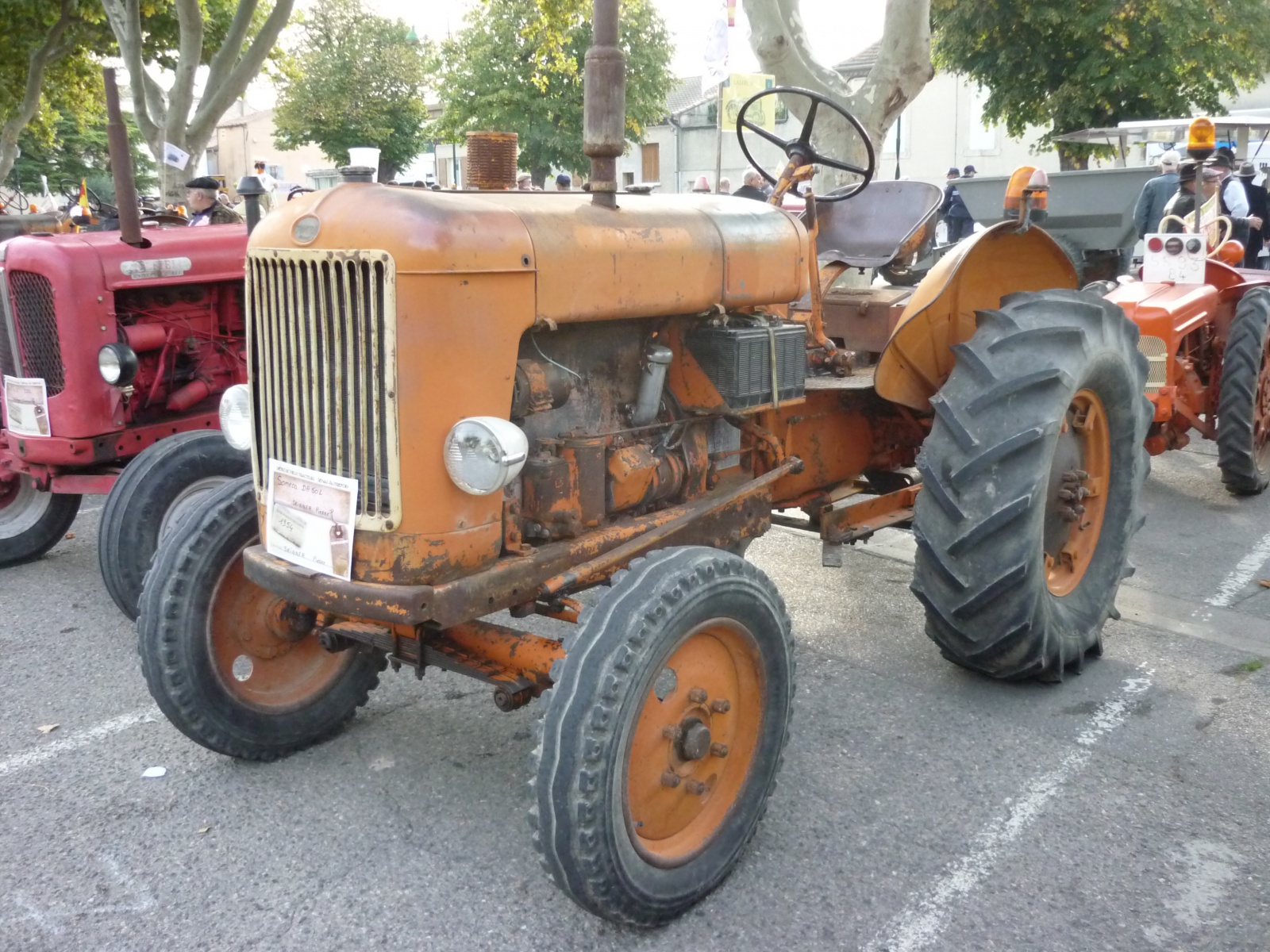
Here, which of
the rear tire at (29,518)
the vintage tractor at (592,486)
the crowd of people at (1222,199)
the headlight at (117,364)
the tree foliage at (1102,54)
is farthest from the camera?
the tree foliage at (1102,54)

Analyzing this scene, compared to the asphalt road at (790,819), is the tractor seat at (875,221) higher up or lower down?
higher up

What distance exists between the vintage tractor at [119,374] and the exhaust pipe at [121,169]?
0.01 m

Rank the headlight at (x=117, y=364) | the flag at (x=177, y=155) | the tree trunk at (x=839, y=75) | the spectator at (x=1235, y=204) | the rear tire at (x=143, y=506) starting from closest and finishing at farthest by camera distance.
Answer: the rear tire at (x=143, y=506), the headlight at (x=117, y=364), the flag at (x=177, y=155), the spectator at (x=1235, y=204), the tree trunk at (x=839, y=75)

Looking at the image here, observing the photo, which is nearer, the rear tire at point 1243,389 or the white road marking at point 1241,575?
the white road marking at point 1241,575

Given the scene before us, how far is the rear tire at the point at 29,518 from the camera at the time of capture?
5266mm

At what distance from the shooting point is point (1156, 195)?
28.7 ft

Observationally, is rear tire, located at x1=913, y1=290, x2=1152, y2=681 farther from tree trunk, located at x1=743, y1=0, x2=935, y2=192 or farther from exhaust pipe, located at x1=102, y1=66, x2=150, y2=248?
tree trunk, located at x1=743, y1=0, x2=935, y2=192

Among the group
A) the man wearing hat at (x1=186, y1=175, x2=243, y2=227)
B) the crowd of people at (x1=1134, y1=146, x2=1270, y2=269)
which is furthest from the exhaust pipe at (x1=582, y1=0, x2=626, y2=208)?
the crowd of people at (x1=1134, y1=146, x2=1270, y2=269)

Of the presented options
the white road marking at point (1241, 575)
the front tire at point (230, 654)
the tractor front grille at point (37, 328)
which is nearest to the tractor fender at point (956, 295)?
the white road marking at point (1241, 575)

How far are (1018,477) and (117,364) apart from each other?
3.64 m

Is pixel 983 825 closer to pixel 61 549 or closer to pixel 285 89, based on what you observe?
pixel 61 549

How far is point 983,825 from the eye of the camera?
284 cm

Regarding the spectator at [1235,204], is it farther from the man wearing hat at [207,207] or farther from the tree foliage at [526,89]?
the tree foliage at [526,89]

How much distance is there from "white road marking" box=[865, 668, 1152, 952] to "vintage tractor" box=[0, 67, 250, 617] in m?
3.11
